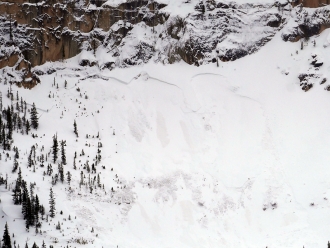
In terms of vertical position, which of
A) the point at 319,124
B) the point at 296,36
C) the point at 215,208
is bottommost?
the point at 215,208

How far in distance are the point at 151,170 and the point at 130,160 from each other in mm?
4712

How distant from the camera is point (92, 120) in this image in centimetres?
11719

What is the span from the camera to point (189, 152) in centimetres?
11144

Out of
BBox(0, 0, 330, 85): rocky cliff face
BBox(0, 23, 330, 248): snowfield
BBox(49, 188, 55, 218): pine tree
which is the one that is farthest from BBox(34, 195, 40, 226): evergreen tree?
BBox(0, 0, 330, 85): rocky cliff face

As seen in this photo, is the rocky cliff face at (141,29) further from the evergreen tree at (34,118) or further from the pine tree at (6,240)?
the pine tree at (6,240)

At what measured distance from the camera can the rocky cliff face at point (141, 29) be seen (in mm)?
130250

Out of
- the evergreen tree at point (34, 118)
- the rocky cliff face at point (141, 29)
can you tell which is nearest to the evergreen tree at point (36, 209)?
the evergreen tree at point (34, 118)

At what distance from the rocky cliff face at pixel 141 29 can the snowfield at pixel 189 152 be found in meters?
2.79

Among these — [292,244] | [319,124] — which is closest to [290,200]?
[292,244]

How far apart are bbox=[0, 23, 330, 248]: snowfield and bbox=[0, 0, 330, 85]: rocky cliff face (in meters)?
2.79

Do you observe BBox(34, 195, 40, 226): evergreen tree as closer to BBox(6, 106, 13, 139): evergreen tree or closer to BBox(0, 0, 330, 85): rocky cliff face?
BBox(6, 106, 13, 139): evergreen tree

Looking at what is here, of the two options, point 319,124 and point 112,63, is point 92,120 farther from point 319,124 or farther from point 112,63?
point 319,124

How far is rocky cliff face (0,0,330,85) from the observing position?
130 meters

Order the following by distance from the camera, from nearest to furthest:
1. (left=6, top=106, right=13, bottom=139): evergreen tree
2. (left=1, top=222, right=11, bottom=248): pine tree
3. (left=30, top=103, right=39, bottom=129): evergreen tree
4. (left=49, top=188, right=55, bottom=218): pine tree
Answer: (left=1, top=222, right=11, bottom=248): pine tree, (left=49, top=188, right=55, bottom=218): pine tree, (left=6, top=106, right=13, bottom=139): evergreen tree, (left=30, top=103, right=39, bottom=129): evergreen tree
